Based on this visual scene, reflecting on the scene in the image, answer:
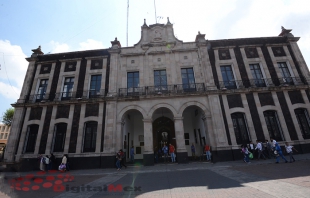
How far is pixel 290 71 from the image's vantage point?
54.3 ft

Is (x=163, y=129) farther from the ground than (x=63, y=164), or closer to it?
farther from the ground

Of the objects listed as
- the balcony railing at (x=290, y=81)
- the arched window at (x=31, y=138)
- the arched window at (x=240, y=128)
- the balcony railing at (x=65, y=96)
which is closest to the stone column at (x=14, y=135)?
the arched window at (x=31, y=138)

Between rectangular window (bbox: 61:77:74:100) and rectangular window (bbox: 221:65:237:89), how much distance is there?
17.0 m

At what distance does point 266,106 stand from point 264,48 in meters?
7.29

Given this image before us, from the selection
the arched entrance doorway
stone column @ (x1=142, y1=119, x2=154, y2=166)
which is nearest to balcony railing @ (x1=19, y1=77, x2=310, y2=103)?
the arched entrance doorway

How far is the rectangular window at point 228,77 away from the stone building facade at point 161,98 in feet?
0.35

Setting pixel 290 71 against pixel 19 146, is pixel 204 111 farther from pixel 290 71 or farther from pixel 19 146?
pixel 19 146

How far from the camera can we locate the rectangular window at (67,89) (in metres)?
16.5

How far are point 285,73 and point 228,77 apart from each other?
646 centimetres

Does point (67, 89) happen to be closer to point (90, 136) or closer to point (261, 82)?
point (90, 136)

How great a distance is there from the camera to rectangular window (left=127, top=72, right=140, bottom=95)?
16156 millimetres

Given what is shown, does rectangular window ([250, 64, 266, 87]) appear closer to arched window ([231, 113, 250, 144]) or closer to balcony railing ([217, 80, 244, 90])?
balcony railing ([217, 80, 244, 90])

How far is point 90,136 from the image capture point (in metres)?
14.9

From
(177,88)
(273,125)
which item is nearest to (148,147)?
(177,88)
